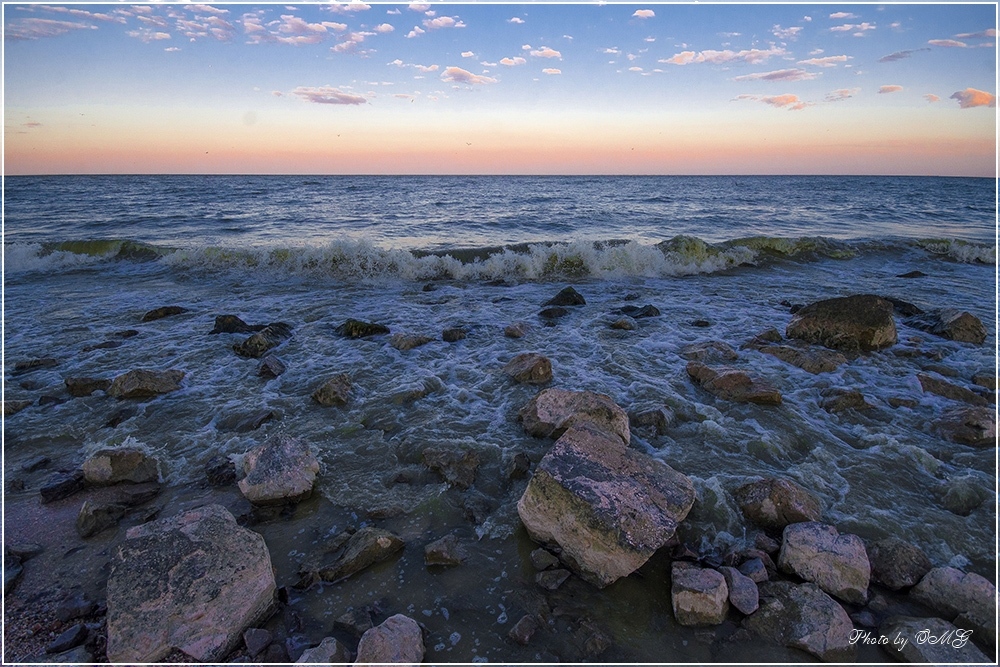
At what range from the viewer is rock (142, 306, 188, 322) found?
30.5 feet

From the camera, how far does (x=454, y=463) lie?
4645 mm

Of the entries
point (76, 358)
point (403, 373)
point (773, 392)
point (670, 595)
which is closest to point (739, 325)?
point (773, 392)

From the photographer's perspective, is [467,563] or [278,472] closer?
[467,563]

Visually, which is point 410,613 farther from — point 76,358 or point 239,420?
point 76,358

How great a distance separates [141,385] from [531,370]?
4.86 m

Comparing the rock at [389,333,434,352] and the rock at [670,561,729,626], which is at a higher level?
the rock at [389,333,434,352]

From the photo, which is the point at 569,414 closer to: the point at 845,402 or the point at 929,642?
the point at 929,642

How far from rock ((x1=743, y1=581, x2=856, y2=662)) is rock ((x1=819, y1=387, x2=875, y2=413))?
10.5 ft

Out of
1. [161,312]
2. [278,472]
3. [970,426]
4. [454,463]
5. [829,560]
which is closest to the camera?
[829,560]

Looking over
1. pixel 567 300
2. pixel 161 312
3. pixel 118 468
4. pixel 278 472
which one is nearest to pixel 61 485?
pixel 118 468

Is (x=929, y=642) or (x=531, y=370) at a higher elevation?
(x=531, y=370)

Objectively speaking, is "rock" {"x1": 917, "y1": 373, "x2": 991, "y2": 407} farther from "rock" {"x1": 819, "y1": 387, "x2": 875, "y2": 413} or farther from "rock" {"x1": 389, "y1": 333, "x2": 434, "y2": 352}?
"rock" {"x1": 389, "y1": 333, "x2": 434, "y2": 352}

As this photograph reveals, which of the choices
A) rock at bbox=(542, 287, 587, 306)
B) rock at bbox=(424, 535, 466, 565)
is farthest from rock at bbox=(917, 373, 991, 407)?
rock at bbox=(424, 535, 466, 565)

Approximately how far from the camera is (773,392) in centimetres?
580
